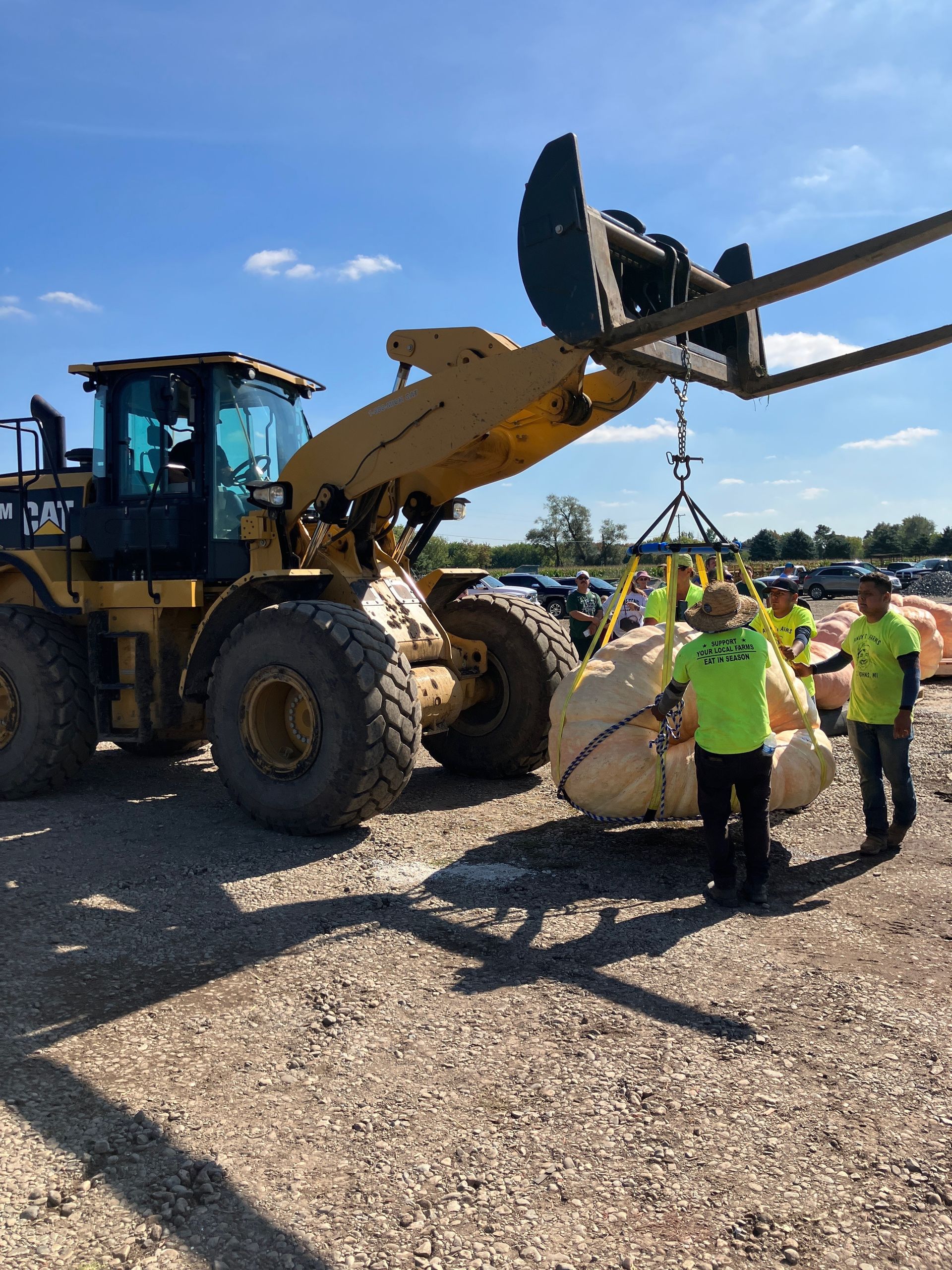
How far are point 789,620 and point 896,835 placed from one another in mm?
2931

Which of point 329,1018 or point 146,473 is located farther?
point 146,473

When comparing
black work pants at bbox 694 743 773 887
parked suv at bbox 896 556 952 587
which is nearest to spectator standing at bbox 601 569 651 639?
black work pants at bbox 694 743 773 887

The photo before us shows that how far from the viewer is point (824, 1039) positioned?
11.8 feet

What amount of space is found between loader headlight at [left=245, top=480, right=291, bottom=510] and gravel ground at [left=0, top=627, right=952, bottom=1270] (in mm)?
2383

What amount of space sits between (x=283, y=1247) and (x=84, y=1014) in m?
1.69

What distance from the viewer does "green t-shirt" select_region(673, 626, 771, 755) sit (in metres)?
5.11

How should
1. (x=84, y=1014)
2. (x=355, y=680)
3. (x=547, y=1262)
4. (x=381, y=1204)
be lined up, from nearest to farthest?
1. (x=547, y=1262)
2. (x=381, y=1204)
3. (x=84, y=1014)
4. (x=355, y=680)

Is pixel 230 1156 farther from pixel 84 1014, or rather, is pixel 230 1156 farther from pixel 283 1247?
pixel 84 1014

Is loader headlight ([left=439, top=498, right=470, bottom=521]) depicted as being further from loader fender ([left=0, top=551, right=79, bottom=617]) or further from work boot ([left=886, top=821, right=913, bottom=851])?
work boot ([left=886, top=821, right=913, bottom=851])

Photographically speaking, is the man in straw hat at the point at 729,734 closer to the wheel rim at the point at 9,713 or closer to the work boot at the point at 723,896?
the work boot at the point at 723,896

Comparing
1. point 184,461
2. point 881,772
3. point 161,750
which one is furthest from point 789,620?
point 161,750

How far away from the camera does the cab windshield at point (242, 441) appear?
24.0 feet

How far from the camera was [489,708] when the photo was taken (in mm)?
8031

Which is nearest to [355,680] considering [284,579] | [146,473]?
[284,579]
